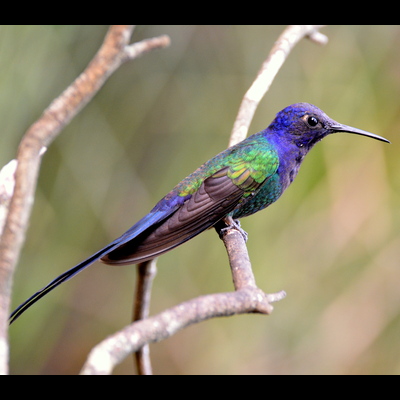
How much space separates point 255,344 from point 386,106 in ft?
4.74

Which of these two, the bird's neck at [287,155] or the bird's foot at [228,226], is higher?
the bird's neck at [287,155]

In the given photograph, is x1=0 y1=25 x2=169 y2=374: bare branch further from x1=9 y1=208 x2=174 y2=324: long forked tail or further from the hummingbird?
the hummingbird

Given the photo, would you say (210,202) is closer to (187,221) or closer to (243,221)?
(187,221)

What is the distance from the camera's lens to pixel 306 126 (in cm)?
252

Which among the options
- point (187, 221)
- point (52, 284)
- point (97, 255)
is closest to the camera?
point (52, 284)

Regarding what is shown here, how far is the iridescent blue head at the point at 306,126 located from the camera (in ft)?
8.18

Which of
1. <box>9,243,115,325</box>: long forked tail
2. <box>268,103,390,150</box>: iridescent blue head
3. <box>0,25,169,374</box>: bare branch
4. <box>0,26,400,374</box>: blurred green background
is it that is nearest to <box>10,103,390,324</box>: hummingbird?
<box>268,103,390,150</box>: iridescent blue head

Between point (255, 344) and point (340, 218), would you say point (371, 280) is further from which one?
point (255, 344)

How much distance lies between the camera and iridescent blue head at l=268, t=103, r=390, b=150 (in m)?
2.49

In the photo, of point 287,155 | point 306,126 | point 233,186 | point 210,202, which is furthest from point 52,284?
point 306,126

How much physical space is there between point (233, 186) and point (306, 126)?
18.1 inches

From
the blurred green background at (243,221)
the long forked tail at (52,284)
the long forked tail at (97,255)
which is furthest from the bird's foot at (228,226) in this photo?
the blurred green background at (243,221)

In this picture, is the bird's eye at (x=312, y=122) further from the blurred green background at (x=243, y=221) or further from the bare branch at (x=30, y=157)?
the bare branch at (x=30, y=157)

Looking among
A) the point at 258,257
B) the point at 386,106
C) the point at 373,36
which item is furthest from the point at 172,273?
the point at 373,36
